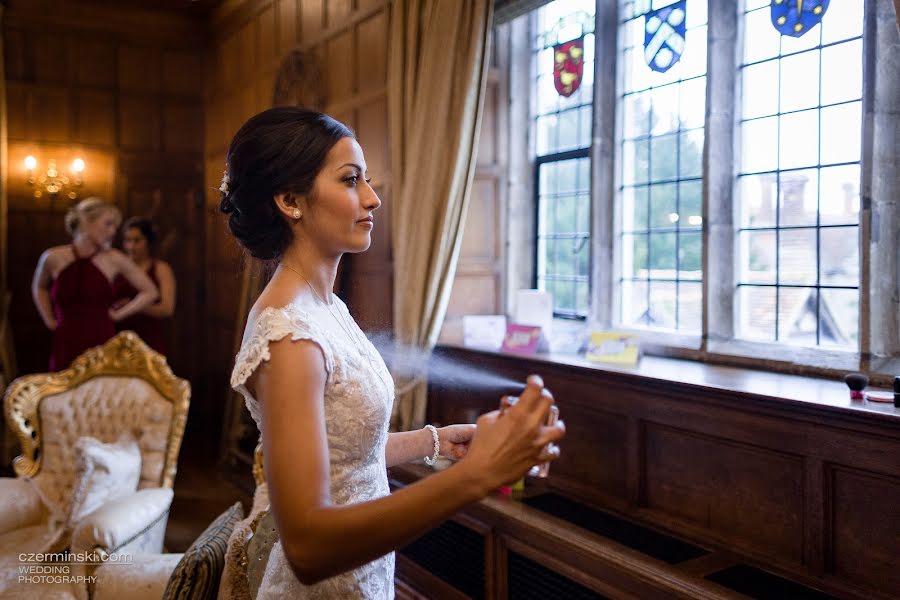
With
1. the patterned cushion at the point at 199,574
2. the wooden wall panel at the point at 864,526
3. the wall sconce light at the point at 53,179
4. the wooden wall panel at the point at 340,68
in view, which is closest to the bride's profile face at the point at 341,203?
the patterned cushion at the point at 199,574

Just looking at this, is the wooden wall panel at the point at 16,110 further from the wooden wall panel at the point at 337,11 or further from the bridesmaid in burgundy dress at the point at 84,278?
the wooden wall panel at the point at 337,11

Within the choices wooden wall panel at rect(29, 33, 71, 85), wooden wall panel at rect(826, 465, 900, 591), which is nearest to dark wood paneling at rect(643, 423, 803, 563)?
wooden wall panel at rect(826, 465, 900, 591)

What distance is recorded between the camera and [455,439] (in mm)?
1477

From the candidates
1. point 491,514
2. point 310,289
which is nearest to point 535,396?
point 310,289

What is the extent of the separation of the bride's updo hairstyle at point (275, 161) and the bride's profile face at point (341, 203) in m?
0.02

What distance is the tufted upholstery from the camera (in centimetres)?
325

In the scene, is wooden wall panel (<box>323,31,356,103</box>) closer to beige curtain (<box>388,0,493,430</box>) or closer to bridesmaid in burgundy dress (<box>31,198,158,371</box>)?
beige curtain (<box>388,0,493,430</box>)

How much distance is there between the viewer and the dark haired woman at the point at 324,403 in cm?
103

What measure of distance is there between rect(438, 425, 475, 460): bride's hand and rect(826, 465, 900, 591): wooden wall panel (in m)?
1.20

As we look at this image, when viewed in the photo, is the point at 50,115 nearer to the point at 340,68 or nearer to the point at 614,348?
the point at 340,68

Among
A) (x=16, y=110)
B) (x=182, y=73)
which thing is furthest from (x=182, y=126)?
(x=16, y=110)

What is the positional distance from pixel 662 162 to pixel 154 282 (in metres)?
3.70

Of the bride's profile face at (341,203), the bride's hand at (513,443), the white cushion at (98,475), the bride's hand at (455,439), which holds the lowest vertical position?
the white cushion at (98,475)

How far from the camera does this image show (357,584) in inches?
55.8
